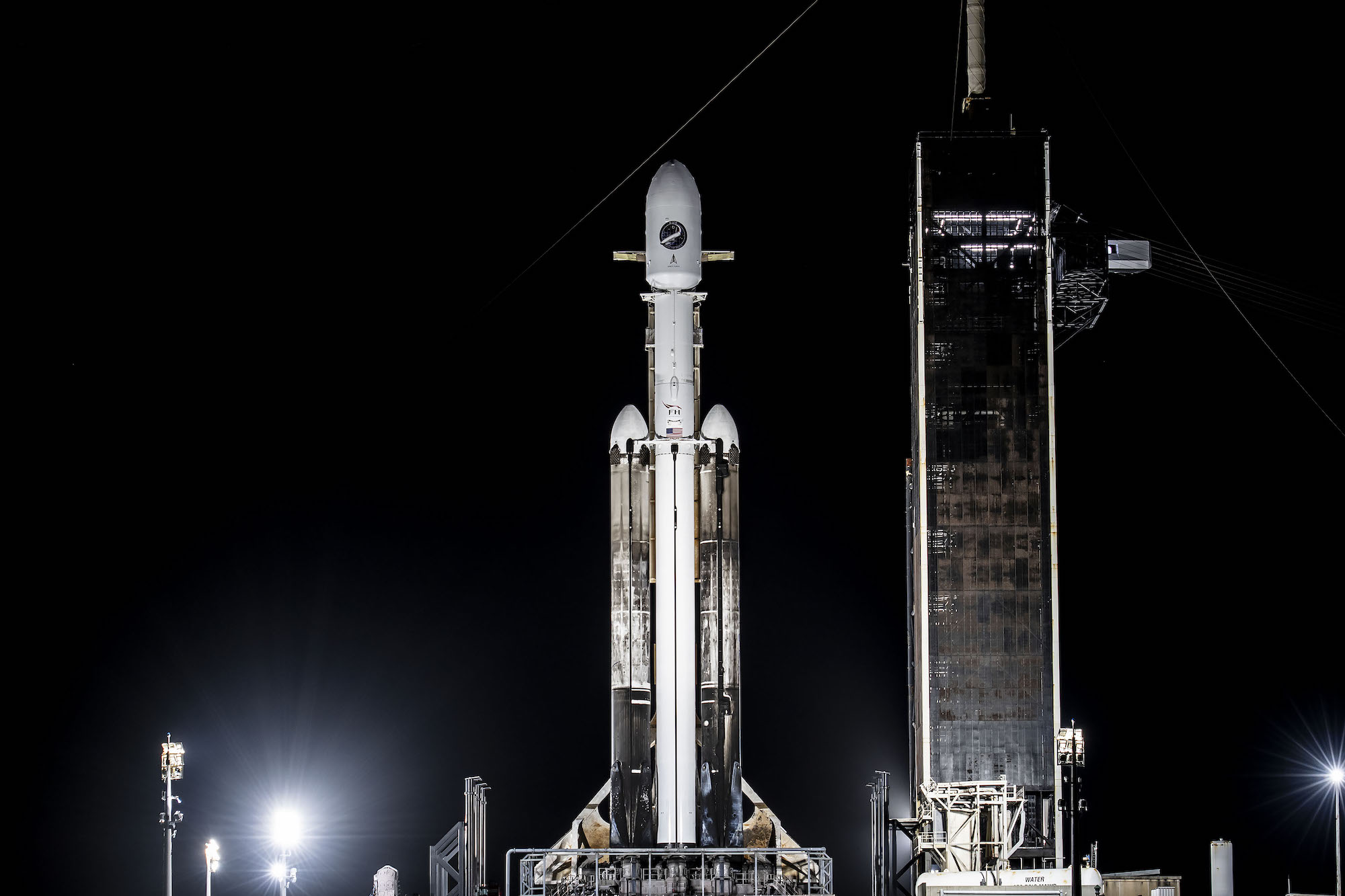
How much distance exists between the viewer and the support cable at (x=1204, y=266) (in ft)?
89.1

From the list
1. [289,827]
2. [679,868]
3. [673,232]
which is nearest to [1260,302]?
[673,232]

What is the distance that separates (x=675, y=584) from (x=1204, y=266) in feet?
41.8

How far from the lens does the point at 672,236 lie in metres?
22.2

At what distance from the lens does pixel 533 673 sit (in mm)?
28703

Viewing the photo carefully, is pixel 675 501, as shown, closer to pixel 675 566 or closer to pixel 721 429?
pixel 675 566

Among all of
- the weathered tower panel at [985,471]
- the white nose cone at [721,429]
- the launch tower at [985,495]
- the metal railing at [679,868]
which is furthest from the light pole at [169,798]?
the weathered tower panel at [985,471]

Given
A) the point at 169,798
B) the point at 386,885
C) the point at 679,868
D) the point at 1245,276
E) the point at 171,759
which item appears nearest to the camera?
the point at 386,885

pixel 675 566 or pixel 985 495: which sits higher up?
pixel 985 495

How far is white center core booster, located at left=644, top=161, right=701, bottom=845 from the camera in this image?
21.6m

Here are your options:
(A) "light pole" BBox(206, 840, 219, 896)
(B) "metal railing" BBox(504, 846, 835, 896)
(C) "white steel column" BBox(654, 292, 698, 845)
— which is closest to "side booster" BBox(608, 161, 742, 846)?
(C) "white steel column" BBox(654, 292, 698, 845)

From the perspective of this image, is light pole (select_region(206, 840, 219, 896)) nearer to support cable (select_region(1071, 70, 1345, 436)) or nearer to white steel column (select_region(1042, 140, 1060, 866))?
white steel column (select_region(1042, 140, 1060, 866))

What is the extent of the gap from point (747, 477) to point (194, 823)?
12.4 meters

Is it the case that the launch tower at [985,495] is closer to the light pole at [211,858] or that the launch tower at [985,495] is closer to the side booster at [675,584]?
the side booster at [675,584]

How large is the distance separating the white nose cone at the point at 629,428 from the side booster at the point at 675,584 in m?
0.02
